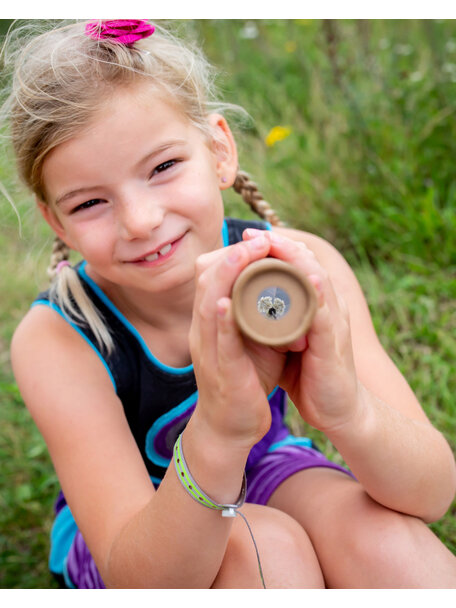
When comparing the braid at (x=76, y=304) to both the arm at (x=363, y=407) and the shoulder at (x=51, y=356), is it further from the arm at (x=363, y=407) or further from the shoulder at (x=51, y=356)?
the arm at (x=363, y=407)

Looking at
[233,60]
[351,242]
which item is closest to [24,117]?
[351,242]

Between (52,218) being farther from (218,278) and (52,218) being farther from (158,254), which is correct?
(218,278)

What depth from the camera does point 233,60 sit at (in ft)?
13.0

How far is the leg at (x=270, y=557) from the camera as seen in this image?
4.05 feet

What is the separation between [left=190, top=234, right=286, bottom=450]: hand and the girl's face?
367 millimetres

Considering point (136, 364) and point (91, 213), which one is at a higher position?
point (91, 213)

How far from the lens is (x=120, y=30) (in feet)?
4.48

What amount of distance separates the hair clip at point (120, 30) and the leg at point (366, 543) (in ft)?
3.44

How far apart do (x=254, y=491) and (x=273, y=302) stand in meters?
0.94

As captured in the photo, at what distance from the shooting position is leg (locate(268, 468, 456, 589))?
1.23 metres

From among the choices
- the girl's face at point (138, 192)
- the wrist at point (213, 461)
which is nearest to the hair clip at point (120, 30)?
the girl's face at point (138, 192)

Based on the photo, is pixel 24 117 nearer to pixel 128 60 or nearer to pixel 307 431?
pixel 128 60

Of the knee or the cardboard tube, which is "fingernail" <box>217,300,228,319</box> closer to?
the cardboard tube

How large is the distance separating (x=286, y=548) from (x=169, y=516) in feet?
1.00
